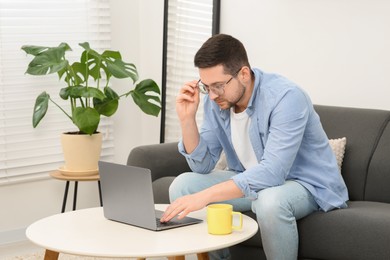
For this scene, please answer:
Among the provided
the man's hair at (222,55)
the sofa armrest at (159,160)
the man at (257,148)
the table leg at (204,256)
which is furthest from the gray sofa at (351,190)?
the man's hair at (222,55)

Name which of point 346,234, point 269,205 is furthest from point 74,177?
point 346,234

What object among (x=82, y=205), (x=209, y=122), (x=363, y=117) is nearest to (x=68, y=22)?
(x=82, y=205)

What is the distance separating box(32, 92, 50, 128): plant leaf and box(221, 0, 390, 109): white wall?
1.08 meters

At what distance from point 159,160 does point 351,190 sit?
2.95 feet

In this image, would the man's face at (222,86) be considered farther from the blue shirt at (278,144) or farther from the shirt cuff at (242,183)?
the shirt cuff at (242,183)

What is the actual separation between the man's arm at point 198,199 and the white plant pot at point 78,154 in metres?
1.59

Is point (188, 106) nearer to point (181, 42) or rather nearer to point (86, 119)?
point (86, 119)

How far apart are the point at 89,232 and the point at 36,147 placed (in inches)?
78.5

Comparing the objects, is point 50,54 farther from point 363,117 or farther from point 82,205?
point 363,117

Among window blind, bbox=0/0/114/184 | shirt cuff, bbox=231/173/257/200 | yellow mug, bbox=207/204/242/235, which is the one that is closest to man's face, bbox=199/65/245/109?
shirt cuff, bbox=231/173/257/200

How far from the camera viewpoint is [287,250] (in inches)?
102

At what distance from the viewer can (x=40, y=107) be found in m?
3.95

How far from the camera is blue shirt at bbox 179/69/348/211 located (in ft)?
8.55

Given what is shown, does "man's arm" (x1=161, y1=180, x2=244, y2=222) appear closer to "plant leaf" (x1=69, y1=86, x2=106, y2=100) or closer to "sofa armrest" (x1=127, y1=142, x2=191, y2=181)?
"sofa armrest" (x1=127, y1=142, x2=191, y2=181)
